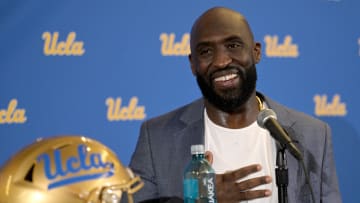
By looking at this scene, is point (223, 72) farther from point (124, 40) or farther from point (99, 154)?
point (99, 154)

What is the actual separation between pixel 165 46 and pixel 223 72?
666mm

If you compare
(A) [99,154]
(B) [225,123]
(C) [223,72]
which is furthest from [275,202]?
(A) [99,154]

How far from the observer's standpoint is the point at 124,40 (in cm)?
A: 280

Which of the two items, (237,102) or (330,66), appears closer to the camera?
(237,102)

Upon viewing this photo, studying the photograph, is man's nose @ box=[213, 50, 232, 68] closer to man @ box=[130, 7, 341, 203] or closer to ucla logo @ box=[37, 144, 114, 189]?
man @ box=[130, 7, 341, 203]

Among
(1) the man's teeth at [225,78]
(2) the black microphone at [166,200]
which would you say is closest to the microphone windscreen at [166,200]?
(2) the black microphone at [166,200]

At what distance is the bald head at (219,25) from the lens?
7.36 feet

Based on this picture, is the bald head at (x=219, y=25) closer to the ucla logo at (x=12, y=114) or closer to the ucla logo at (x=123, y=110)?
the ucla logo at (x=123, y=110)

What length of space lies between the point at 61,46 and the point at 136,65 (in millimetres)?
354

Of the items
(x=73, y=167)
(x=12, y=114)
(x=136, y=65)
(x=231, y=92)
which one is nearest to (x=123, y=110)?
(x=136, y=65)

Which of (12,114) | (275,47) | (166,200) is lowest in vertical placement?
(166,200)

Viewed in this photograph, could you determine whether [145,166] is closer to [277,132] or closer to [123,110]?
[123,110]

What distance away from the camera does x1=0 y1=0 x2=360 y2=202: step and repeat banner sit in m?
2.74

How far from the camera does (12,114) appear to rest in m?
2.71
